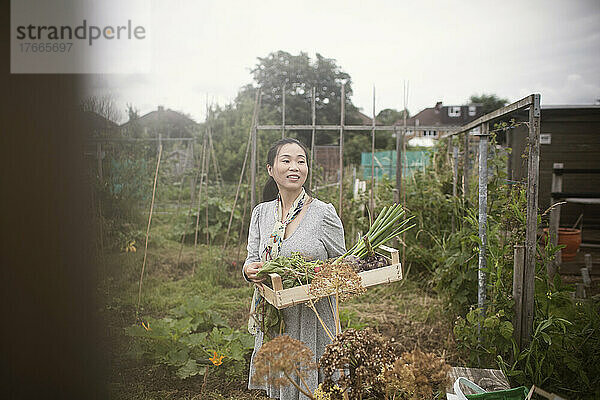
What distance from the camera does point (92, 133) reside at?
1.87 m

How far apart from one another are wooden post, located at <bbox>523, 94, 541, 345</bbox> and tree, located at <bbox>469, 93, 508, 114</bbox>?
20.7 inches

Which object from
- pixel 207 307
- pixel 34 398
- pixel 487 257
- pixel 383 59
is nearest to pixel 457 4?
pixel 383 59

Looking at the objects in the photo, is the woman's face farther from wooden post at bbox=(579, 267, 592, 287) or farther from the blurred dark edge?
wooden post at bbox=(579, 267, 592, 287)

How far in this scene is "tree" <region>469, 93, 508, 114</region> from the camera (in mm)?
2197

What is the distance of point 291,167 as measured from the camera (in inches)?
67.2

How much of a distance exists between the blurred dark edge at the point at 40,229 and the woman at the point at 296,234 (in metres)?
0.75

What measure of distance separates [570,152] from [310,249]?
119 centimetres

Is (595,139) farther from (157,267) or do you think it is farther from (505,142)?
(157,267)

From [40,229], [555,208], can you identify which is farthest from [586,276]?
[40,229]

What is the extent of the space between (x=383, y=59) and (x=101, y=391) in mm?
1891

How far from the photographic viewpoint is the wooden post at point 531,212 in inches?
66.6

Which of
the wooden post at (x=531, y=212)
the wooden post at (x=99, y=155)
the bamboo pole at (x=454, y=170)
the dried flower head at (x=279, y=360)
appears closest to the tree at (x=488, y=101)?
the bamboo pole at (x=454, y=170)

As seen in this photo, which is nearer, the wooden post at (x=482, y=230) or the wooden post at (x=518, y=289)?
the wooden post at (x=518, y=289)

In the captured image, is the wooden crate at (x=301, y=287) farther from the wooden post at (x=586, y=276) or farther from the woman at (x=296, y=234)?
the wooden post at (x=586, y=276)
